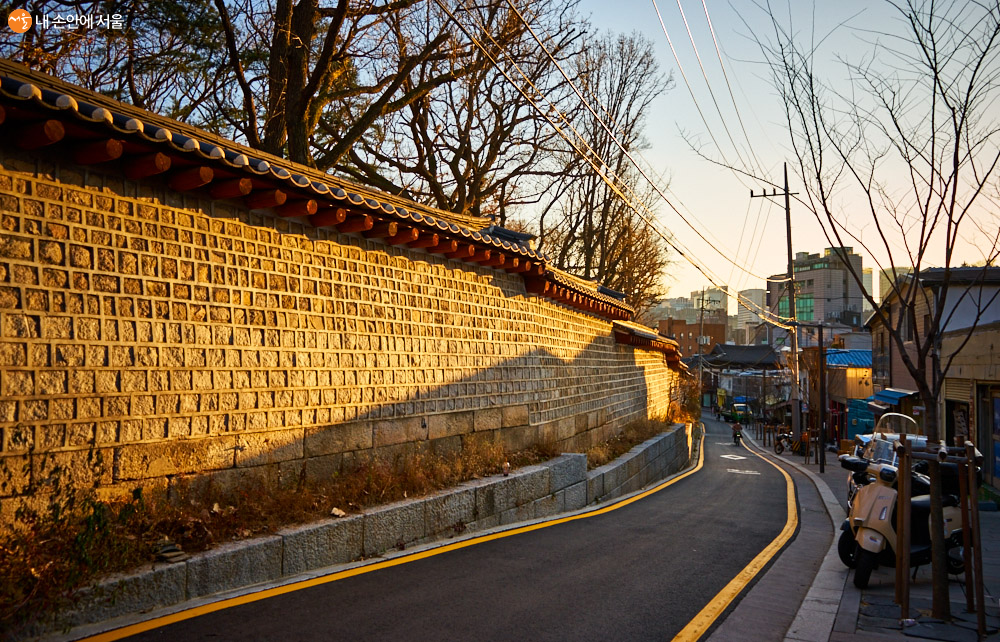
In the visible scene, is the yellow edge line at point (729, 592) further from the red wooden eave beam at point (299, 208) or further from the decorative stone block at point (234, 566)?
the red wooden eave beam at point (299, 208)

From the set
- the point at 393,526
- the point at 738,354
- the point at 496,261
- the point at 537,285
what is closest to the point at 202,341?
the point at 393,526

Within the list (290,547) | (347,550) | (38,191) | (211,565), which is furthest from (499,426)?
(38,191)

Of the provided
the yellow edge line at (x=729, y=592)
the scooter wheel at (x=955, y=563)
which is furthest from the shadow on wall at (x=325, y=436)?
the scooter wheel at (x=955, y=563)

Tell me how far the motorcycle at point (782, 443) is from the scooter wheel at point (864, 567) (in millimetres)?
32172

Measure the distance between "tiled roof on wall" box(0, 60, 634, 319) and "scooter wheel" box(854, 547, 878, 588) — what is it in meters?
6.25

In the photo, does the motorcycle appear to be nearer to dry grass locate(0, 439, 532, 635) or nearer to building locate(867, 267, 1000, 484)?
building locate(867, 267, 1000, 484)

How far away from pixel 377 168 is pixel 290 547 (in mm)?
17349

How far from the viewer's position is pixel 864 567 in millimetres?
7547

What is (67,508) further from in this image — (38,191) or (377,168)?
(377,168)

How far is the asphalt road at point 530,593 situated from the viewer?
523cm

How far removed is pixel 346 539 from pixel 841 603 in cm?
479

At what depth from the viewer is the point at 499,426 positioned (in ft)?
39.9

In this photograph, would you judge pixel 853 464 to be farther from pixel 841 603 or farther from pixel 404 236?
pixel 404 236

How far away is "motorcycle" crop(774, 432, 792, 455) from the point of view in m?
37.8
